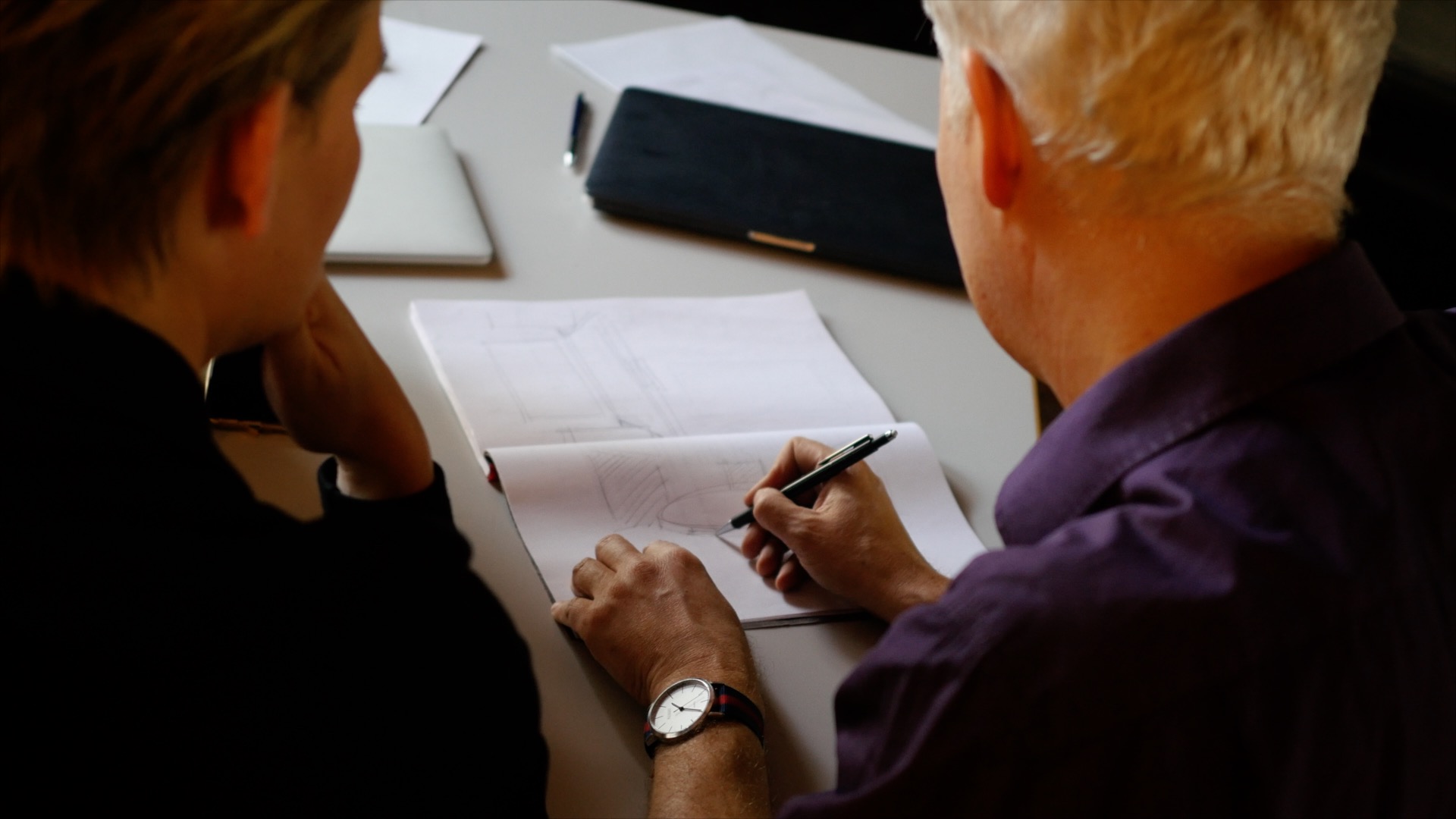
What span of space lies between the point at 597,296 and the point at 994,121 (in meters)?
0.62

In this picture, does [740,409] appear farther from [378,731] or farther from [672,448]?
[378,731]

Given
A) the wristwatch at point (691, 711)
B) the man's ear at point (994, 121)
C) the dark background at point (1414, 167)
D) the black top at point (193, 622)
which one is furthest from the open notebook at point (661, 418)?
the dark background at point (1414, 167)

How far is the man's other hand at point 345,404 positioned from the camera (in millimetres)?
952

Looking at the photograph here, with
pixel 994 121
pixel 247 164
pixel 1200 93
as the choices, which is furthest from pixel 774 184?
pixel 247 164

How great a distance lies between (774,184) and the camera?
1.51 m

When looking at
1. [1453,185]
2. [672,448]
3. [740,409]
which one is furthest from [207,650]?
[1453,185]

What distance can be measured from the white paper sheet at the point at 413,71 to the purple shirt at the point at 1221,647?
1.06 m

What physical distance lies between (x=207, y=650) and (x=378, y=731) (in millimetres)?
106

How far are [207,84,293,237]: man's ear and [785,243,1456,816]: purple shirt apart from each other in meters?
0.43

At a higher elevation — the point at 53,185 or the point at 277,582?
the point at 53,185

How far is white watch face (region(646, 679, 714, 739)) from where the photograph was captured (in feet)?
2.79

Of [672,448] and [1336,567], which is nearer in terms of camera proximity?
[1336,567]

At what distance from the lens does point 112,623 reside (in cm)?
56

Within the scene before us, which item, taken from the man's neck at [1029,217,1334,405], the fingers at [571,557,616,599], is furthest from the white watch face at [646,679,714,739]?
the man's neck at [1029,217,1334,405]
